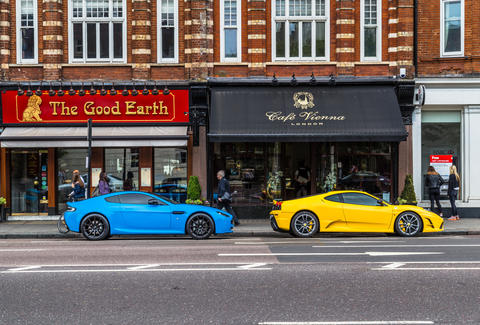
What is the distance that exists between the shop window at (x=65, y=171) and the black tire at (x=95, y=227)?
18.0ft

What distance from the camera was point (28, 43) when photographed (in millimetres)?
19609

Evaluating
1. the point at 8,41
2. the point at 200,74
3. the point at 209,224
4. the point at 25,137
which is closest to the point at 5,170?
the point at 25,137

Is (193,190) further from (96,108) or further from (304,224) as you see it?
(304,224)

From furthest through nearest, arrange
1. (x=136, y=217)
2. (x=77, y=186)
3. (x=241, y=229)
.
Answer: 1. (x=77, y=186)
2. (x=241, y=229)
3. (x=136, y=217)

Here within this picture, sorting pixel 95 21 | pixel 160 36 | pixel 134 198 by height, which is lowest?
pixel 134 198

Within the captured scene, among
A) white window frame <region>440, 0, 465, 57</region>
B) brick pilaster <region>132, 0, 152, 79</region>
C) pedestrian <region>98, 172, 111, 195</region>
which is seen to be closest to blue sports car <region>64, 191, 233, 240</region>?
pedestrian <region>98, 172, 111, 195</region>

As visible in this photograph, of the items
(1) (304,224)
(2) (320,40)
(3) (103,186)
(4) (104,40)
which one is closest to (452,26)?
(2) (320,40)

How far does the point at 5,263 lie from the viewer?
10094 mm

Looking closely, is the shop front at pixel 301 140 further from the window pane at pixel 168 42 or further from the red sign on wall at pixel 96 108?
the window pane at pixel 168 42

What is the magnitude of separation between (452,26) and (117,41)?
11.8 metres

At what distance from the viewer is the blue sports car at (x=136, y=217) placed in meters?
14.2

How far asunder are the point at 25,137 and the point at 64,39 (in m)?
3.82

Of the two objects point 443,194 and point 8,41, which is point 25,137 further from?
point 443,194

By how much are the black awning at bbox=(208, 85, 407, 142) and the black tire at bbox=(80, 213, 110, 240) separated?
16.7 ft
